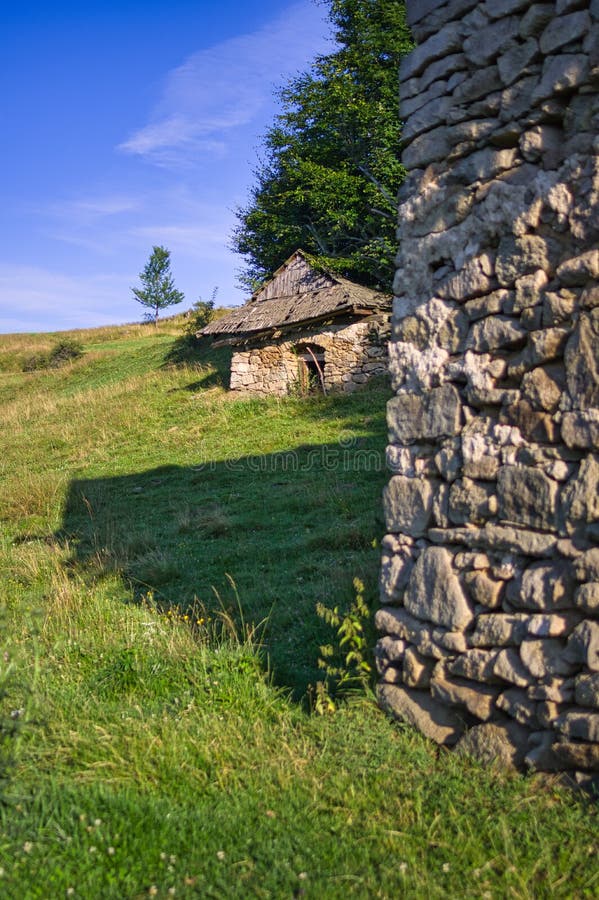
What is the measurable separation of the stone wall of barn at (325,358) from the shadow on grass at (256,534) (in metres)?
5.22

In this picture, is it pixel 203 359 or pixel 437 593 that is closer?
pixel 437 593

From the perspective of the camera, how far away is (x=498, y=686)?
3311 millimetres

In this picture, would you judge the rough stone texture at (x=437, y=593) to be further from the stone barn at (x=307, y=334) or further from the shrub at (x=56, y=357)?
the shrub at (x=56, y=357)

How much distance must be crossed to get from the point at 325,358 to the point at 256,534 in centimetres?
1012

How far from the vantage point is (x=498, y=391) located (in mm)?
3350

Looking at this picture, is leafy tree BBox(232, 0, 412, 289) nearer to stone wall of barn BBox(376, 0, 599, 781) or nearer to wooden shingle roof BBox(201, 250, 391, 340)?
wooden shingle roof BBox(201, 250, 391, 340)

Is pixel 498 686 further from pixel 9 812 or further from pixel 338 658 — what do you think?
pixel 9 812

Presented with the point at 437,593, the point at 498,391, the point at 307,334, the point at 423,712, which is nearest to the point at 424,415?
the point at 498,391

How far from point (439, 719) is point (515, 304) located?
2013mm

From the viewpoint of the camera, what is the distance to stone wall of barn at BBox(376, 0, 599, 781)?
3029mm

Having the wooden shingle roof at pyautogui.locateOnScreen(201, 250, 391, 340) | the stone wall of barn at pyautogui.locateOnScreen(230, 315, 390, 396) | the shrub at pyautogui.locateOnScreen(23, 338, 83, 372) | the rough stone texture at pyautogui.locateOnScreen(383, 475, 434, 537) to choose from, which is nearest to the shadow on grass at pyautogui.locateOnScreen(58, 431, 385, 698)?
the rough stone texture at pyautogui.locateOnScreen(383, 475, 434, 537)

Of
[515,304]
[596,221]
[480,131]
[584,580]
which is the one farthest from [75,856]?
[480,131]

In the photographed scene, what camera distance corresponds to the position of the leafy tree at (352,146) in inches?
815

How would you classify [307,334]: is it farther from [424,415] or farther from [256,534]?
[424,415]
